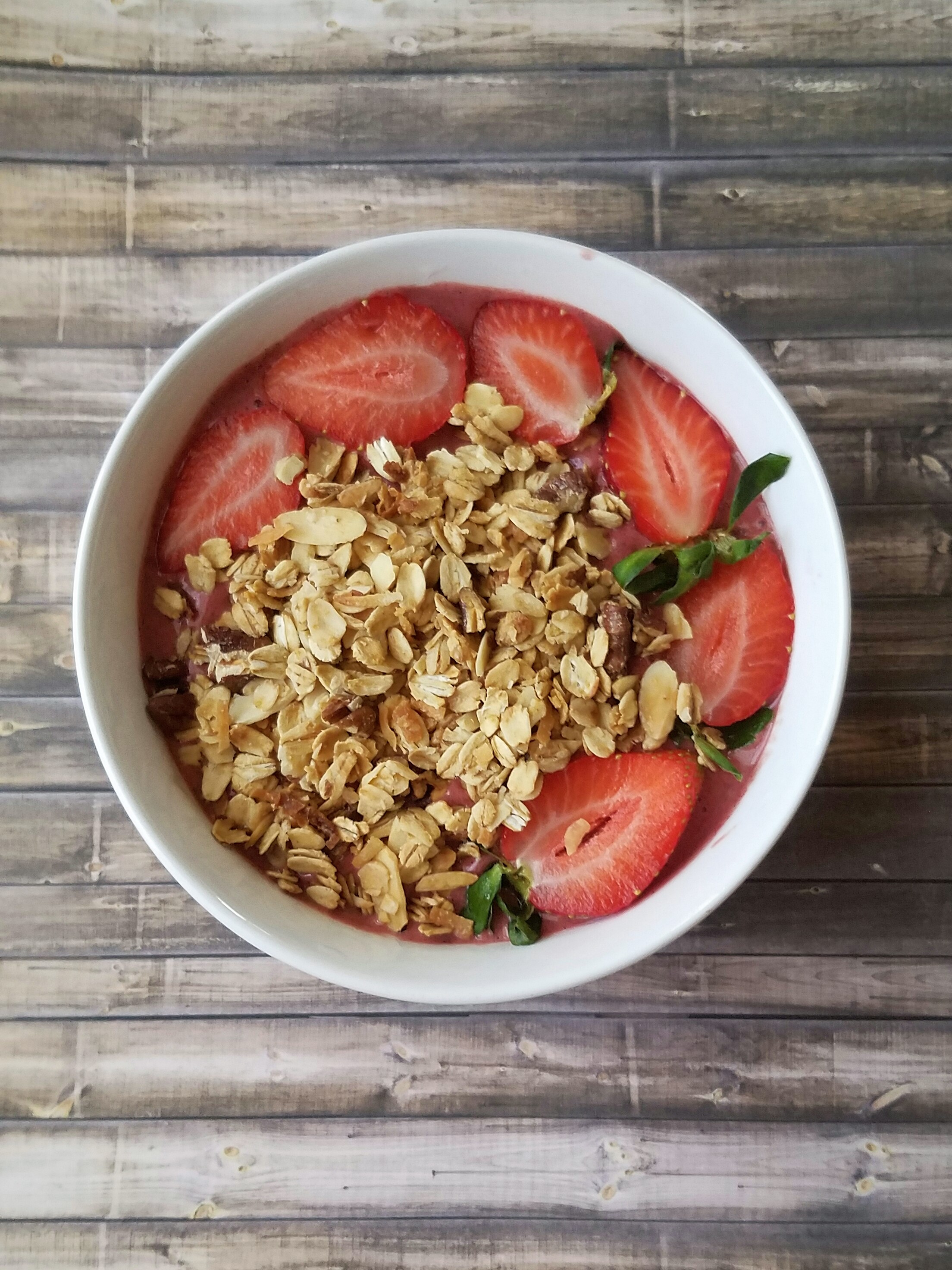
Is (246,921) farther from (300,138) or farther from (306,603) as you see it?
(300,138)

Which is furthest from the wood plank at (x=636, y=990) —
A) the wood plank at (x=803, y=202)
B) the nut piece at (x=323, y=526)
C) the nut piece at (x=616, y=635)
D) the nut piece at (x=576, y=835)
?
the wood plank at (x=803, y=202)

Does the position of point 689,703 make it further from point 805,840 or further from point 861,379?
point 861,379

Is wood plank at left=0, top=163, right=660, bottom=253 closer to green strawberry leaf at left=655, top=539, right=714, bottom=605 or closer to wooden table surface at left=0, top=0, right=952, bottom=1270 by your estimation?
wooden table surface at left=0, top=0, right=952, bottom=1270

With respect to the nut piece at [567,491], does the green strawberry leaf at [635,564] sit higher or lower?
lower

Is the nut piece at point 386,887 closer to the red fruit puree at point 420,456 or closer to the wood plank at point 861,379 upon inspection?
the red fruit puree at point 420,456

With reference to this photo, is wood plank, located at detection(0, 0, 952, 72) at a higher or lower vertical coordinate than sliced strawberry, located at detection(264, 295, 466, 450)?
higher

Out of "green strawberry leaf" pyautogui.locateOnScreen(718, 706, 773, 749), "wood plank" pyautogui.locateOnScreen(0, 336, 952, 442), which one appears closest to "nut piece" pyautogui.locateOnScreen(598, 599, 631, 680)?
"green strawberry leaf" pyautogui.locateOnScreen(718, 706, 773, 749)
